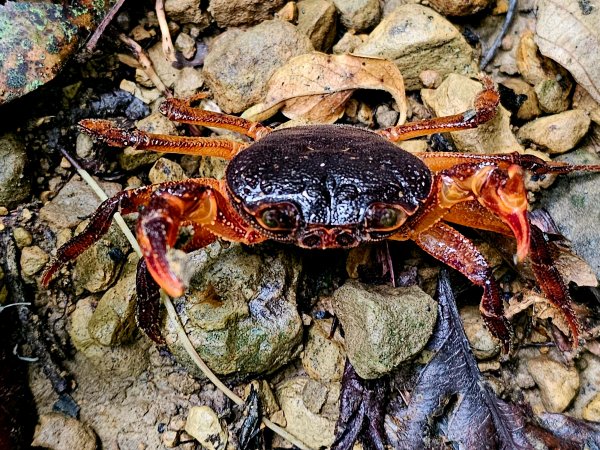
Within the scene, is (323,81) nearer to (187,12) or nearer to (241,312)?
(187,12)

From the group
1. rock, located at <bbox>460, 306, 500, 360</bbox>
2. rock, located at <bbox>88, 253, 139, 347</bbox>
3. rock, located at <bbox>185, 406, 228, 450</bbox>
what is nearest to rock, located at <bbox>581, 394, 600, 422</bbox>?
rock, located at <bbox>460, 306, 500, 360</bbox>

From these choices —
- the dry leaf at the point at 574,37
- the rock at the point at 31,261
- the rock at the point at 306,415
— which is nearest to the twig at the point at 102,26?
the rock at the point at 31,261

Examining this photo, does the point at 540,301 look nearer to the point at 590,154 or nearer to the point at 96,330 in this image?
the point at 590,154

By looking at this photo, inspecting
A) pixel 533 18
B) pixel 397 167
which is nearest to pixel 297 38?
pixel 397 167

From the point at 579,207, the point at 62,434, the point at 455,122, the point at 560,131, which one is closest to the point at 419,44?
the point at 455,122

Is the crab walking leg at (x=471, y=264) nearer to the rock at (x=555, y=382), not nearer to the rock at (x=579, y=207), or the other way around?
the rock at (x=555, y=382)

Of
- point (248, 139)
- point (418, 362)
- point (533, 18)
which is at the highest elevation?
point (533, 18)

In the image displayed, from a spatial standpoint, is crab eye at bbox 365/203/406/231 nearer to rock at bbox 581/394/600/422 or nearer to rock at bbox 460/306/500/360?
rock at bbox 460/306/500/360

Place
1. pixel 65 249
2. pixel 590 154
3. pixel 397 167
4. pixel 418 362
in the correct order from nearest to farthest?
pixel 397 167 < pixel 65 249 < pixel 418 362 < pixel 590 154
